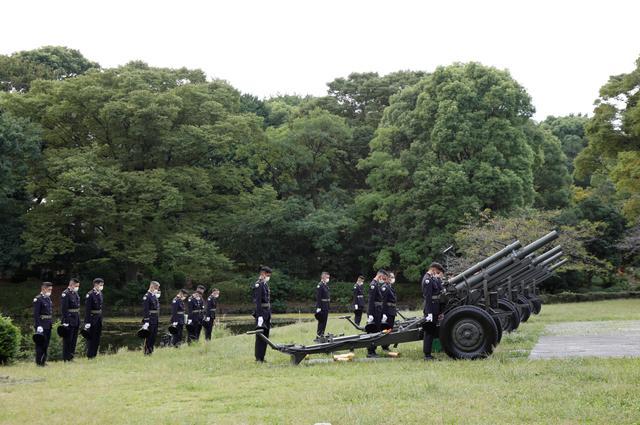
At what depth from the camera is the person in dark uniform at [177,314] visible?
1878cm

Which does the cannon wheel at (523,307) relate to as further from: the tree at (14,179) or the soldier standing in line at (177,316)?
the tree at (14,179)

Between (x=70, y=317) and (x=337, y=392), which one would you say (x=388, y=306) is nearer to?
(x=337, y=392)

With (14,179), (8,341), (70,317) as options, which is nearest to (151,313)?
(70,317)

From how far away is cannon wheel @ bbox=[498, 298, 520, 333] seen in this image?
642 inches

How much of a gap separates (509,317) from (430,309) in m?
5.08

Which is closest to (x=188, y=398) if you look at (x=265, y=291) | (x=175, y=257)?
(x=265, y=291)

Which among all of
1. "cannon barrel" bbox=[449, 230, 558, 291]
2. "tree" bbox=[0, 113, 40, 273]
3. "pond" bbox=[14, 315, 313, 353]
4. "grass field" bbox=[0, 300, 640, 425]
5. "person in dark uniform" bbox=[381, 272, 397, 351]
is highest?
"tree" bbox=[0, 113, 40, 273]

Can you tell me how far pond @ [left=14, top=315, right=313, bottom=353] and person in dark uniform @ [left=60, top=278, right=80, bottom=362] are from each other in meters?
6.95

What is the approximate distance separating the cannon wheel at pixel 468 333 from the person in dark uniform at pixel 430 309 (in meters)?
0.28

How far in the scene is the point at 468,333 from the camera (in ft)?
41.1

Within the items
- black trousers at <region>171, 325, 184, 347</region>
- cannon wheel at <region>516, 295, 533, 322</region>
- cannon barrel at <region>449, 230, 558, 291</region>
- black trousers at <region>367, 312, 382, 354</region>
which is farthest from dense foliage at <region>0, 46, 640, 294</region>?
cannon barrel at <region>449, 230, 558, 291</region>

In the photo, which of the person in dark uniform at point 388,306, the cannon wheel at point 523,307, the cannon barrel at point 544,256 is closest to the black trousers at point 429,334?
the person in dark uniform at point 388,306

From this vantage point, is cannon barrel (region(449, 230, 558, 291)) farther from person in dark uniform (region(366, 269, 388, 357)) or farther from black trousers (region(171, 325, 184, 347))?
black trousers (region(171, 325, 184, 347))

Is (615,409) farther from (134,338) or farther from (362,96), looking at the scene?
(362,96)
